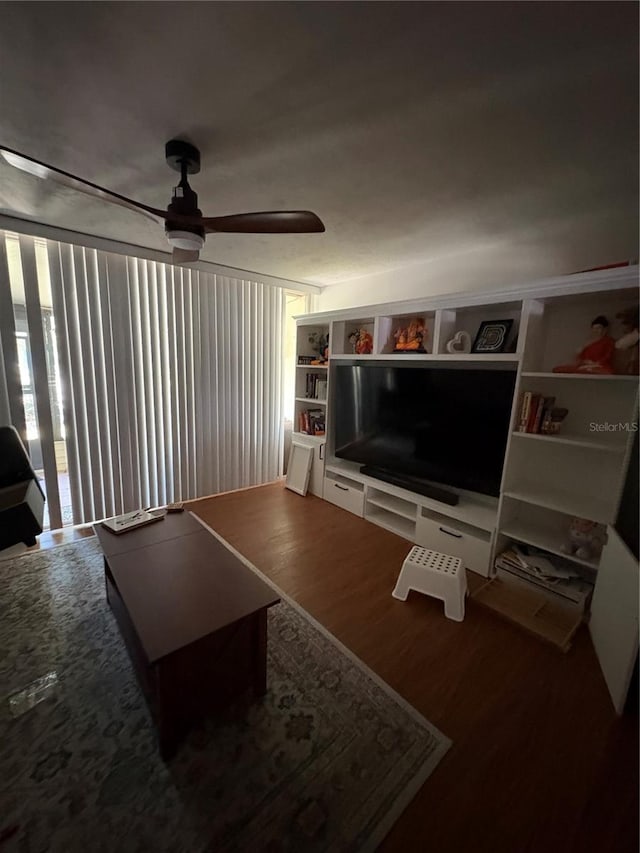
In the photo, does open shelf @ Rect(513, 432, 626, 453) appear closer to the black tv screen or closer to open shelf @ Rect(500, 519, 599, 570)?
the black tv screen

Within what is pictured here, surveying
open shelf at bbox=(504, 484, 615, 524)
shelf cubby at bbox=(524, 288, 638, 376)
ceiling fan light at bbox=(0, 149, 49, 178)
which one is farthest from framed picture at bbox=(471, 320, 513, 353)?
ceiling fan light at bbox=(0, 149, 49, 178)

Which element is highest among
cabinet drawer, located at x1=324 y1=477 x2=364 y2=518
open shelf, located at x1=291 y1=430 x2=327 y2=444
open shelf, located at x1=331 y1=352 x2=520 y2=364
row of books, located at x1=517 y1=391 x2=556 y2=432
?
open shelf, located at x1=331 y1=352 x2=520 y2=364

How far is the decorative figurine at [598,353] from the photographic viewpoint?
71.8 inches

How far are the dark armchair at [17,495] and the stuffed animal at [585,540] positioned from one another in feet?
11.0

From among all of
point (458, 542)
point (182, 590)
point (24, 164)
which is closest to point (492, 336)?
point (458, 542)

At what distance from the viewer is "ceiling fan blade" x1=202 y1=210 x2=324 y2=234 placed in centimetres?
142

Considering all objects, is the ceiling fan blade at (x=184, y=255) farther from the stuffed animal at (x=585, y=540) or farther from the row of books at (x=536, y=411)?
the stuffed animal at (x=585, y=540)

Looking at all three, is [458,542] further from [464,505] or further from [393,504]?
[393,504]

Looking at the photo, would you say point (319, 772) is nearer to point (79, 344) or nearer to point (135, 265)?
point (79, 344)

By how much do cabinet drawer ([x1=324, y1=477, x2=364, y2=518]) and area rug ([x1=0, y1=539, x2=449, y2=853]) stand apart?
1.50 metres

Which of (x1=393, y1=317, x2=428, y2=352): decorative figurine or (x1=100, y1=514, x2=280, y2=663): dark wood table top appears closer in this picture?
(x1=100, y1=514, x2=280, y2=663): dark wood table top

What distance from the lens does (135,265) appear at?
2836 millimetres

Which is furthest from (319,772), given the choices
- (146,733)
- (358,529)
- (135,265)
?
(135,265)

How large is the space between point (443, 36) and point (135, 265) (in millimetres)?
2701
